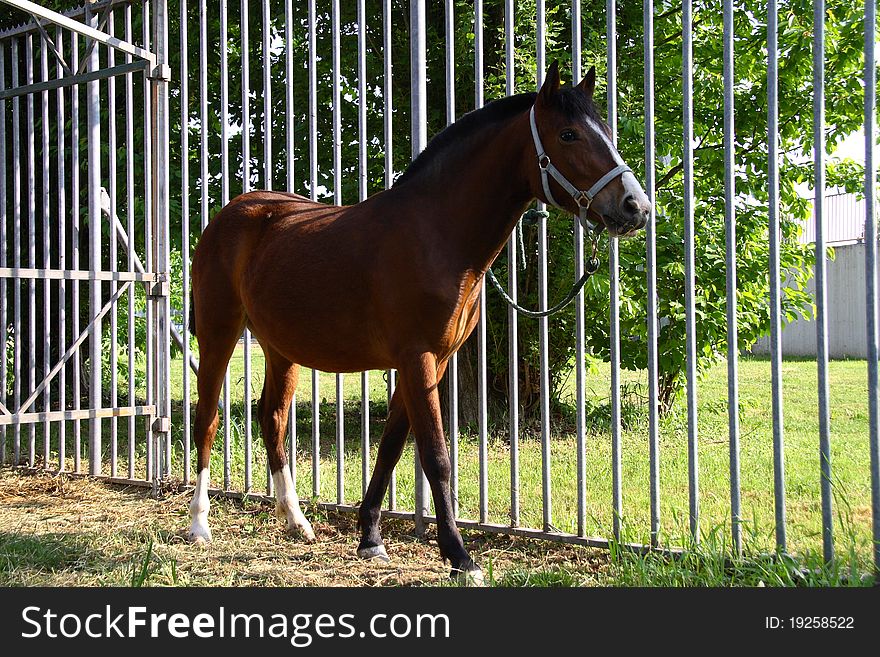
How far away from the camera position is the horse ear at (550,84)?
306 centimetres

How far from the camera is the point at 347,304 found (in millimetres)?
3658

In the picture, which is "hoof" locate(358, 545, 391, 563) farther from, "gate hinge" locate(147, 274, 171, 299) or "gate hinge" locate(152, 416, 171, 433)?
"gate hinge" locate(147, 274, 171, 299)

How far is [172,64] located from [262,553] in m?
5.81

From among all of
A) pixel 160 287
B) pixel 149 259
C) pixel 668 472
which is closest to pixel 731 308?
pixel 668 472

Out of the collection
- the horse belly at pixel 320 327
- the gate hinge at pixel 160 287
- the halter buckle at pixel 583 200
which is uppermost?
the halter buckle at pixel 583 200

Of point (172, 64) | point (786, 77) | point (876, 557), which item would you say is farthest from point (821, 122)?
point (172, 64)

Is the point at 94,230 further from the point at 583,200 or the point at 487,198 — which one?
the point at 583,200

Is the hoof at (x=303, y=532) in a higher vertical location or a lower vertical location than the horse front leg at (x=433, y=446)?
lower

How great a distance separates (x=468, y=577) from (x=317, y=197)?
362 cm

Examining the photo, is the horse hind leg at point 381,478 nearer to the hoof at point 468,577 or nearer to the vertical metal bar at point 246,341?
the hoof at point 468,577

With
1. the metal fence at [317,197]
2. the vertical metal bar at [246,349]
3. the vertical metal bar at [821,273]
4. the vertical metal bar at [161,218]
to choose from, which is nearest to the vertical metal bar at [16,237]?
the metal fence at [317,197]

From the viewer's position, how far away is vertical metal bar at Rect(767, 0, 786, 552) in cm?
329

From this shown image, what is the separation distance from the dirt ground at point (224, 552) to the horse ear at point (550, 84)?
198 cm

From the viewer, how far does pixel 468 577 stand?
10.6ft
